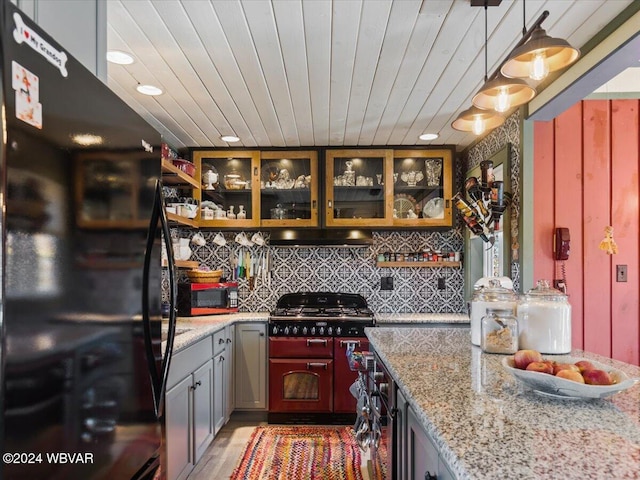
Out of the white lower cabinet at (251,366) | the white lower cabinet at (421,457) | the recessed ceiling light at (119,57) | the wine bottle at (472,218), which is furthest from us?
the white lower cabinet at (251,366)

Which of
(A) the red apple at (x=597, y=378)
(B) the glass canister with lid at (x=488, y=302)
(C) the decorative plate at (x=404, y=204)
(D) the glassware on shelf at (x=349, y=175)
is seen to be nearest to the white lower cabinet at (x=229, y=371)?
(D) the glassware on shelf at (x=349, y=175)

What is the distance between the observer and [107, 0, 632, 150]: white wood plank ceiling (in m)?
1.83

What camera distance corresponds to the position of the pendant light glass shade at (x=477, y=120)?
6.47ft

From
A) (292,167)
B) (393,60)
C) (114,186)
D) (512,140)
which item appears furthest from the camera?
(292,167)

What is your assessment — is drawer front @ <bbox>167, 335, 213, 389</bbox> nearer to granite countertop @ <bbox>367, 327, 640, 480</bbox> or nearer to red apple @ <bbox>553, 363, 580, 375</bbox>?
granite countertop @ <bbox>367, 327, 640, 480</bbox>

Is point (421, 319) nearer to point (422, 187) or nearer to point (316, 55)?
point (422, 187)

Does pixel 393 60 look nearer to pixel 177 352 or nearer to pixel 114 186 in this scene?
pixel 114 186

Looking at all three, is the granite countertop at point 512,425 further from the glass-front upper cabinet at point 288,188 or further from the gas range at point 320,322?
the glass-front upper cabinet at point 288,188

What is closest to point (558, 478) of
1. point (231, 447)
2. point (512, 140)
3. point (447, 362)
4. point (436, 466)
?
point (436, 466)

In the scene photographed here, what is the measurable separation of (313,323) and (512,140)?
2.01m

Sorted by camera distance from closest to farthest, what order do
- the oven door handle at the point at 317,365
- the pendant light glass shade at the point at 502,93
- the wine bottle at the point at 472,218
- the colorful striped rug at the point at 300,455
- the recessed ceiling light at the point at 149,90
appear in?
the pendant light glass shade at the point at 502,93 < the recessed ceiling light at the point at 149,90 < the colorful striped rug at the point at 300,455 < the wine bottle at the point at 472,218 < the oven door handle at the point at 317,365

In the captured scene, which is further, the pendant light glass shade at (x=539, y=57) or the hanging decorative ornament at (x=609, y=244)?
the hanging decorative ornament at (x=609, y=244)

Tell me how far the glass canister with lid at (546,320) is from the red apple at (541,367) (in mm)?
493

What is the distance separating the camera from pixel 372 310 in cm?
420
